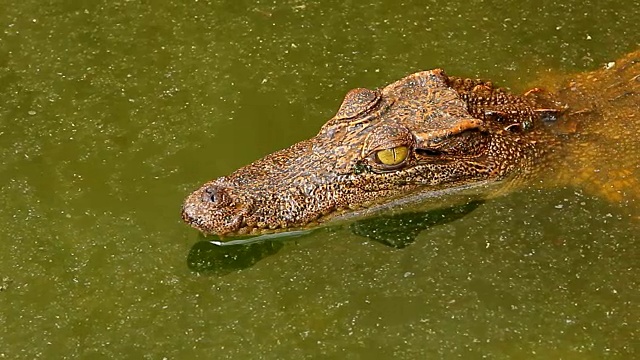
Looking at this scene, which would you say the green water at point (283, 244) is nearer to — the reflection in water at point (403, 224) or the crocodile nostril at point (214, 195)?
the reflection in water at point (403, 224)

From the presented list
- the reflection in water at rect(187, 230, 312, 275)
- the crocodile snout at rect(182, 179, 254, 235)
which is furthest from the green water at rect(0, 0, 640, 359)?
the crocodile snout at rect(182, 179, 254, 235)

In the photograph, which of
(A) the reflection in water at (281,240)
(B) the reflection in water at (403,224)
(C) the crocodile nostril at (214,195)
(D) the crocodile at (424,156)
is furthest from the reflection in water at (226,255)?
(B) the reflection in water at (403,224)

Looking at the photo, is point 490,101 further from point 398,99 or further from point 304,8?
point 304,8

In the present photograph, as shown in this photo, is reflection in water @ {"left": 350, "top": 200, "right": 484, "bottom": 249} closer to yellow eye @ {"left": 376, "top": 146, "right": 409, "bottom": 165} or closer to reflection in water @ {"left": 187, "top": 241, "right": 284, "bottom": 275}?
yellow eye @ {"left": 376, "top": 146, "right": 409, "bottom": 165}

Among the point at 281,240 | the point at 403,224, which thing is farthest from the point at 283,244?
the point at 403,224

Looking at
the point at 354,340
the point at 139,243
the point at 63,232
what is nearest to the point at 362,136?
the point at 354,340

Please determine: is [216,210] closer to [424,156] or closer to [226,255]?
[226,255]
